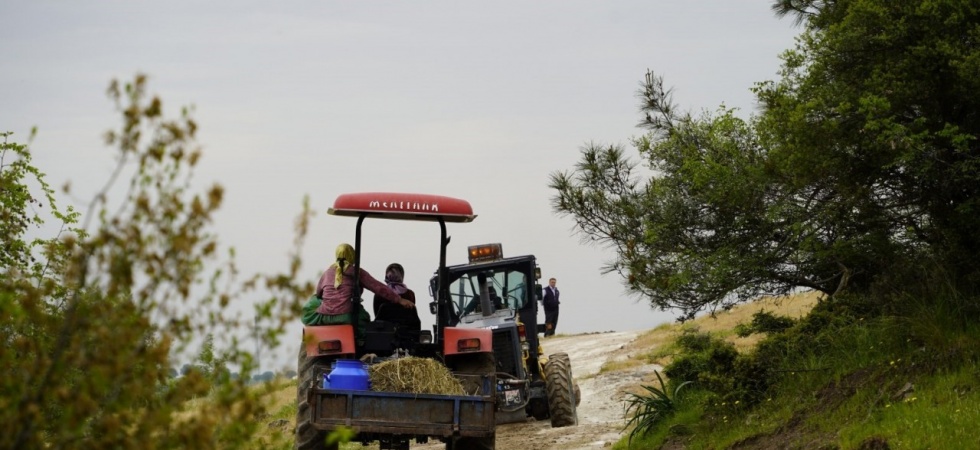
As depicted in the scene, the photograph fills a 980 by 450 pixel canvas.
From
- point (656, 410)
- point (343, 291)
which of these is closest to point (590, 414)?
point (656, 410)

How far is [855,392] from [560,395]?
190 inches

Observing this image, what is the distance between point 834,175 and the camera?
11.6 m

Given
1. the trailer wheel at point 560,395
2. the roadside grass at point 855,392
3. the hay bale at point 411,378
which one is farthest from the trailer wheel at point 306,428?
the trailer wheel at point 560,395

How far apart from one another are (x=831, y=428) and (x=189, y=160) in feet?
23.2

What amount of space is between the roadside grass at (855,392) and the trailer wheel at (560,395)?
1484mm

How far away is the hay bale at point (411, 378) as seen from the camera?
10.3 meters

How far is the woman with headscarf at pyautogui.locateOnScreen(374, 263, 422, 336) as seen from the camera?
11.4 meters

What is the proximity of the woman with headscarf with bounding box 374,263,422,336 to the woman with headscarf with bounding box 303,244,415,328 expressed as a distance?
152mm

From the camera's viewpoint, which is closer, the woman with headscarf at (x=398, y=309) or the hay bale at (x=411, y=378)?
the hay bale at (x=411, y=378)

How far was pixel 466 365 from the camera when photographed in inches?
451

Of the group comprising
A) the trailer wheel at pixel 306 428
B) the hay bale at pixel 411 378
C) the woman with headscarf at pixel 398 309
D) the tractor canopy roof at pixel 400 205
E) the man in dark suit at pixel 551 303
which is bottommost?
the trailer wheel at pixel 306 428

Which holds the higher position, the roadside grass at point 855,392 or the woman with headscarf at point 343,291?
the woman with headscarf at point 343,291

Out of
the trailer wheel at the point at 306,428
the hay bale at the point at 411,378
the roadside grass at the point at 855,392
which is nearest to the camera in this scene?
the roadside grass at the point at 855,392

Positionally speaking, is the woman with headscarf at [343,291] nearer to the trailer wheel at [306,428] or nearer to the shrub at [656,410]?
the trailer wheel at [306,428]
